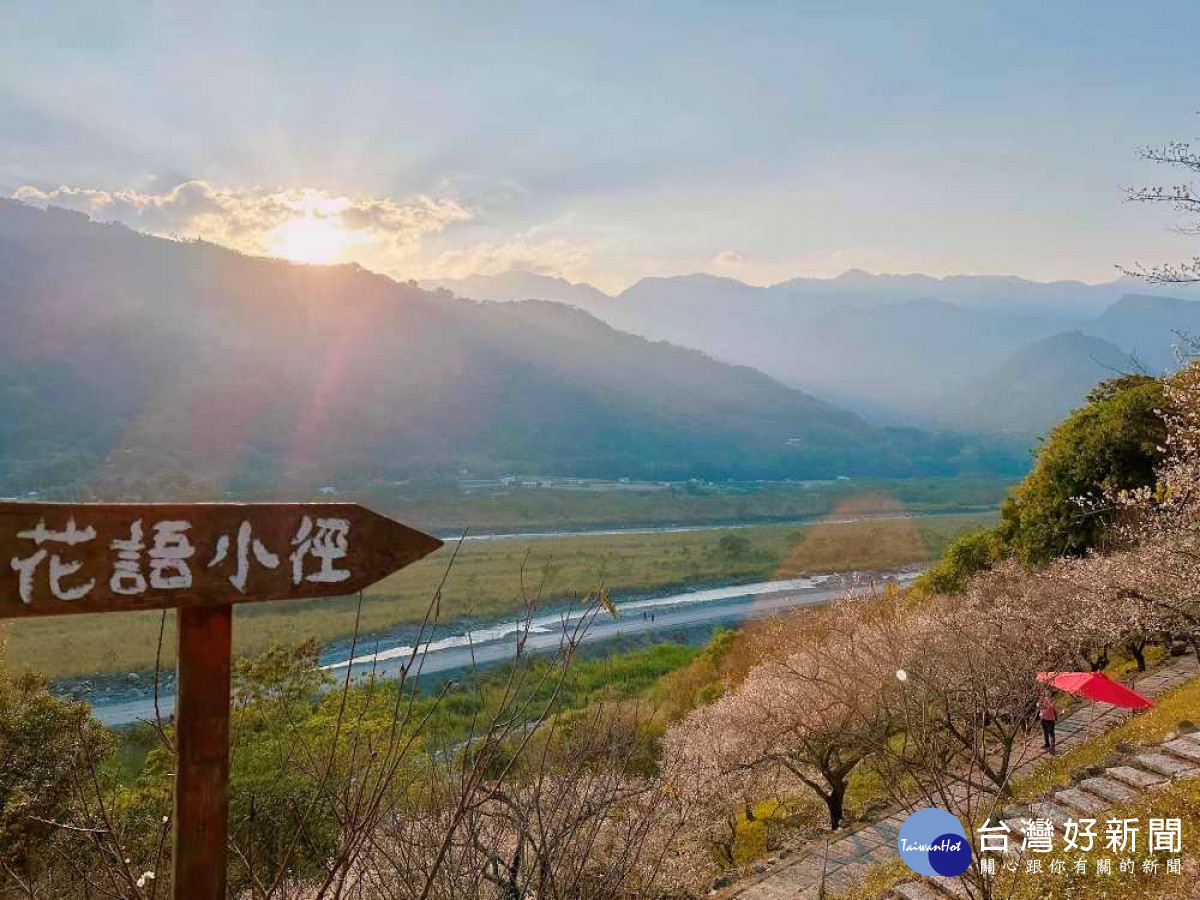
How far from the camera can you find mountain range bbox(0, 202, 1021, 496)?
7900cm

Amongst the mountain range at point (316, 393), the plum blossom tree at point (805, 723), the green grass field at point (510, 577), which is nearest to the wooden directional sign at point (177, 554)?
the plum blossom tree at point (805, 723)

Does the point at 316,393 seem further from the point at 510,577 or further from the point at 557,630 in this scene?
the point at 557,630

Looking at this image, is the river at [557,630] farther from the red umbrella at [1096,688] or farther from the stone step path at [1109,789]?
the stone step path at [1109,789]

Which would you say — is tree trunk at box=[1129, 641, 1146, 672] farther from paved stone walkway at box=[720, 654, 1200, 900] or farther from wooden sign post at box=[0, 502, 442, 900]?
wooden sign post at box=[0, 502, 442, 900]

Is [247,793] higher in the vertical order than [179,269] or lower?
lower

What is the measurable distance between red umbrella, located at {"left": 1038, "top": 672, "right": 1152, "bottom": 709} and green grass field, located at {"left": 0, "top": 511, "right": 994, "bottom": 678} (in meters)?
9.66

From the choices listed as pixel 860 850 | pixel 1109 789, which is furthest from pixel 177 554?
→ pixel 860 850

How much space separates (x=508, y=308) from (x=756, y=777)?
187076 mm

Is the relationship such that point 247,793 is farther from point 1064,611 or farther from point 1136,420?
point 1136,420

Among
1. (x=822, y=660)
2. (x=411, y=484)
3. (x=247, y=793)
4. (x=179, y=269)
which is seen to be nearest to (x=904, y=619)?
(x=822, y=660)

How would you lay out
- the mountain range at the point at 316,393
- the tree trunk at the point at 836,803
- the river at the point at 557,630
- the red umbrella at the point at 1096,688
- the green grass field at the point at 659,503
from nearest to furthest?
the red umbrella at the point at 1096,688 < the tree trunk at the point at 836,803 < the river at the point at 557,630 < the green grass field at the point at 659,503 < the mountain range at the point at 316,393

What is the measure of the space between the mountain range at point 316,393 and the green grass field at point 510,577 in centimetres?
2582

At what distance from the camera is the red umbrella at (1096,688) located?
11.8 metres

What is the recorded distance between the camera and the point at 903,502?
9000 cm
